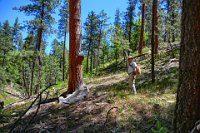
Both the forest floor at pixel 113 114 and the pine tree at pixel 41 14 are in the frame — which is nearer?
the forest floor at pixel 113 114

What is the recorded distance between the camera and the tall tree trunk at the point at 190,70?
3.41 metres

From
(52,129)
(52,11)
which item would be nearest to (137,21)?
(52,11)

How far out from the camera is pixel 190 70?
343 cm

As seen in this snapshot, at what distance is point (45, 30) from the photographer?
24.0 metres

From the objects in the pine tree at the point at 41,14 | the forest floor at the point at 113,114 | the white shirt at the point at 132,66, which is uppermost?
the pine tree at the point at 41,14

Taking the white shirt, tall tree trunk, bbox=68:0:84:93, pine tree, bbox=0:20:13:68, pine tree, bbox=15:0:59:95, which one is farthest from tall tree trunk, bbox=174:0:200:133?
pine tree, bbox=0:20:13:68

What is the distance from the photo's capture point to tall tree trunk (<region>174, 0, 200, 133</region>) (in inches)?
134

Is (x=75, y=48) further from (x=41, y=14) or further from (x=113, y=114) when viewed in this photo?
(x=41, y=14)

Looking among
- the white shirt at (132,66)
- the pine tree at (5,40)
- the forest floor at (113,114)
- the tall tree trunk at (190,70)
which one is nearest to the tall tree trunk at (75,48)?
the forest floor at (113,114)

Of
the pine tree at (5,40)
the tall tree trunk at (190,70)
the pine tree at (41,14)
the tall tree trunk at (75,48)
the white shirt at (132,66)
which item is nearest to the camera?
the tall tree trunk at (190,70)

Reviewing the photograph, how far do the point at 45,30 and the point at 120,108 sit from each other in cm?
1561

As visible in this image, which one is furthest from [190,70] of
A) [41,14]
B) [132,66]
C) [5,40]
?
[5,40]

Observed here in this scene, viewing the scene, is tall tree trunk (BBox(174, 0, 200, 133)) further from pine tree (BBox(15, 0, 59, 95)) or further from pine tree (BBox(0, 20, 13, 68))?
pine tree (BBox(0, 20, 13, 68))

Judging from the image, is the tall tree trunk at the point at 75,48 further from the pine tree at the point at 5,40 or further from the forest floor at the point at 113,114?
the pine tree at the point at 5,40
